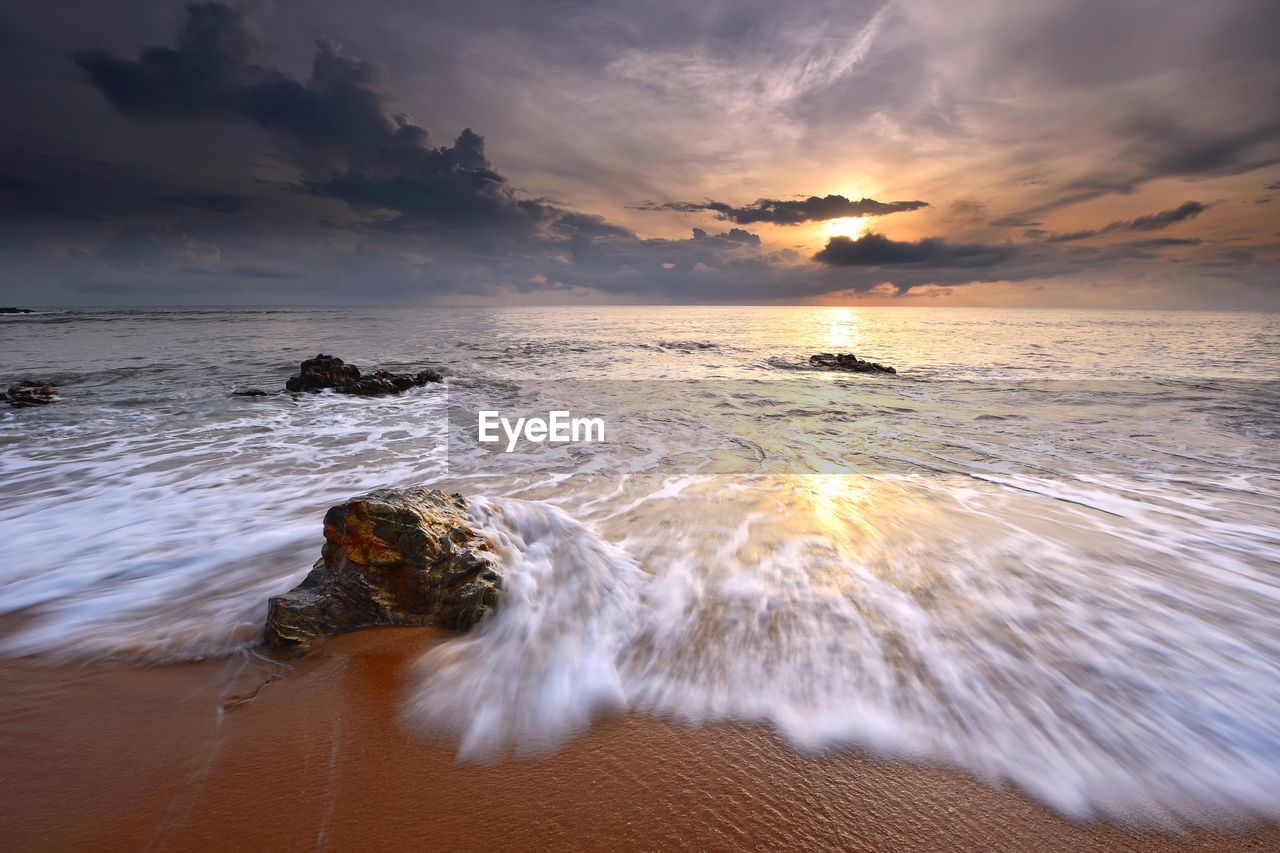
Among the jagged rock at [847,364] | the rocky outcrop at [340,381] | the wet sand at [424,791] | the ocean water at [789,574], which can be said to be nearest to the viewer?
the wet sand at [424,791]

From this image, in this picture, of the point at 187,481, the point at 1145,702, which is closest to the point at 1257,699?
the point at 1145,702

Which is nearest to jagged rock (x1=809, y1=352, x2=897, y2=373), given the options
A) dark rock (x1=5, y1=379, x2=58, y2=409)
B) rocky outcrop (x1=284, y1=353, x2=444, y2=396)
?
rocky outcrop (x1=284, y1=353, x2=444, y2=396)

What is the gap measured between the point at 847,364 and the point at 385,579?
1813 centimetres

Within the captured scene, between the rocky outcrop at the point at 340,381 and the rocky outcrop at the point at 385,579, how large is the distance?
1052cm

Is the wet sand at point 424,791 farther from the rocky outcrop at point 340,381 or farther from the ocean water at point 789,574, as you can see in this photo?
the rocky outcrop at point 340,381

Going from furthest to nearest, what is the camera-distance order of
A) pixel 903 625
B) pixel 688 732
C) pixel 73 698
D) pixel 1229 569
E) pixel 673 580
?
1. pixel 1229 569
2. pixel 673 580
3. pixel 903 625
4. pixel 73 698
5. pixel 688 732

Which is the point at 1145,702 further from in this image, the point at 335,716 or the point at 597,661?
the point at 335,716

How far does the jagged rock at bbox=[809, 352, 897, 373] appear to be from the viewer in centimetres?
1780

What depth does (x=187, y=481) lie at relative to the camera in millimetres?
6020

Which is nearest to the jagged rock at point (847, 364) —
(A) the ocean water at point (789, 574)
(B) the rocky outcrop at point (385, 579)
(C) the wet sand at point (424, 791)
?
(A) the ocean water at point (789, 574)

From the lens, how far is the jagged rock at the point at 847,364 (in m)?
17.8

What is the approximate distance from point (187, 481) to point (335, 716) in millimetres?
5296

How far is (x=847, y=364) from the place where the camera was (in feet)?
60.8

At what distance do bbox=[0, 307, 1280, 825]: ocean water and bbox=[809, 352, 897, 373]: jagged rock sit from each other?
26.8ft
